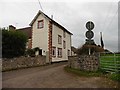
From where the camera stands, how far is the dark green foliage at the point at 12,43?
58.4 feet

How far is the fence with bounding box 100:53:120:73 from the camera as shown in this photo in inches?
476

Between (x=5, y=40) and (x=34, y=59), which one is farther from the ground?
(x=5, y=40)

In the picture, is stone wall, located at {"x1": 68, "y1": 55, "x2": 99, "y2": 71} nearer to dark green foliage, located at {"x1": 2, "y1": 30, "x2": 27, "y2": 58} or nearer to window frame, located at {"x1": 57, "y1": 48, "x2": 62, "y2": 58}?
dark green foliage, located at {"x1": 2, "y1": 30, "x2": 27, "y2": 58}

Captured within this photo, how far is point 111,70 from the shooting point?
12539 mm

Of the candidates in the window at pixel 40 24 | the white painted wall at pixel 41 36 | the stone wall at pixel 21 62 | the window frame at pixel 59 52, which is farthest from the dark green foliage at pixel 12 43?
the window frame at pixel 59 52

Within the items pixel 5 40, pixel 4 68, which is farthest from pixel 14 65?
pixel 5 40

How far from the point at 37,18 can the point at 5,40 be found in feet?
40.7

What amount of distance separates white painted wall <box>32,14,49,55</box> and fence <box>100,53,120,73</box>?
588 inches

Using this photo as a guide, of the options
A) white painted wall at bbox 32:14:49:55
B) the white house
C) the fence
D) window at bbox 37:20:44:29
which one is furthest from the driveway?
window at bbox 37:20:44:29

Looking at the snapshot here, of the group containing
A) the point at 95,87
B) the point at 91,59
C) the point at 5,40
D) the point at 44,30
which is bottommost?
the point at 95,87

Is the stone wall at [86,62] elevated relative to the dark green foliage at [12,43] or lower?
lower

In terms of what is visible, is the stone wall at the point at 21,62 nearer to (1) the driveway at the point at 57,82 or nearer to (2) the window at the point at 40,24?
(1) the driveway at the point at 57,82

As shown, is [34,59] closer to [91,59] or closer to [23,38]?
[23,38]

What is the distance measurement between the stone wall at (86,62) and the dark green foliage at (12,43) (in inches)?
248
